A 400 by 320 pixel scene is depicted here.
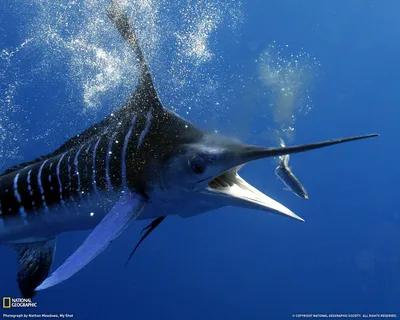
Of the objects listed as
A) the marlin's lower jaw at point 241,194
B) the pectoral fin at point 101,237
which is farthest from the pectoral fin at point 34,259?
the marlin's lower jaw at point 241,194

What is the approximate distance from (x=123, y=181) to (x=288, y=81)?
21.8 meters

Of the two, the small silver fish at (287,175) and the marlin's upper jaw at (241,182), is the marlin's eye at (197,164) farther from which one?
the small silver fish at (287,175)

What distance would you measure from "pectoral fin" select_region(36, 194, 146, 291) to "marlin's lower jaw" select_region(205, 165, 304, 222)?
1.79 feet

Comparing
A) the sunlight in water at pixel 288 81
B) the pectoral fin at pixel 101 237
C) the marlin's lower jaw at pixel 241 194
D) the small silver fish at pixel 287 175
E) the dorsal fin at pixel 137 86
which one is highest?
the sunlight in water at pixel 288 81

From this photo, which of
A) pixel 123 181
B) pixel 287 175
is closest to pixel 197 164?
pixel 123 181

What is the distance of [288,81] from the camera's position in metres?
23.6

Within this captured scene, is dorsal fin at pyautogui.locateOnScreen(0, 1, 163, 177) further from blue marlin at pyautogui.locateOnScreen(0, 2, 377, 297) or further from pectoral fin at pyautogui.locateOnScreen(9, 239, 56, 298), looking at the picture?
pectoral fin at pyautogui.locateOnScreen(9, 239, 56, 298)

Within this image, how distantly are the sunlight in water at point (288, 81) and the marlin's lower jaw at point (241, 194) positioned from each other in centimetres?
1650

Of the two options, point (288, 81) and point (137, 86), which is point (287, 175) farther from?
point (288, 81)

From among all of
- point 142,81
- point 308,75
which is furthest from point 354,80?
point 142,81

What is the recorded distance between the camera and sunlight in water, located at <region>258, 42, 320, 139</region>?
65.4 feet

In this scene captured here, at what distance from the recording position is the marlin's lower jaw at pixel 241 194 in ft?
8.80

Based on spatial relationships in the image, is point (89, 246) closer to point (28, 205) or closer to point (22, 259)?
point (28, 205)

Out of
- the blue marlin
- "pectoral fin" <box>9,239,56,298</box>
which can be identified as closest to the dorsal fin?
the blue marlin
